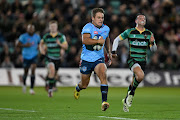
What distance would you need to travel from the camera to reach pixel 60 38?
15.6 meters

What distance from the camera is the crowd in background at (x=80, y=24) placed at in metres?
22.1

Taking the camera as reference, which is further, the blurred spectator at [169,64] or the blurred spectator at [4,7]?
the blurred spectator at [4,7]

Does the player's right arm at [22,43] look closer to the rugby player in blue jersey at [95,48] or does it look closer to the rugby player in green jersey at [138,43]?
the rugby player in green jersey at [138,43]

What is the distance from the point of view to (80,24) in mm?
22578

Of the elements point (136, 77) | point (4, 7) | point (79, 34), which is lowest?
point (136, 77)

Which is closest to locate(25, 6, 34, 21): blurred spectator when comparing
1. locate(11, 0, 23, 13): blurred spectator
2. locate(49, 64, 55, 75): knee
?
locate(11, 0, 23, 13): blurred spectator

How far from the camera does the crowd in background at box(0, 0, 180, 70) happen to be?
22094 millimetres

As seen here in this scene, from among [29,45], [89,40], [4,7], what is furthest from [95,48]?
[4,7]

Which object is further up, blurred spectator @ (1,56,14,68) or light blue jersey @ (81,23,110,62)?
light blue jersey @ (81,23,110,62)

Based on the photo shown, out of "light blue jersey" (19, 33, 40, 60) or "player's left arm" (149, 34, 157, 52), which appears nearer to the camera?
"player's left arm" (149, 34, 157, 52)

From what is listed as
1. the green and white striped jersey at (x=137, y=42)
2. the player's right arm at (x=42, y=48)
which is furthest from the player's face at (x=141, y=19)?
the player's right arm at (x=42, y=48)

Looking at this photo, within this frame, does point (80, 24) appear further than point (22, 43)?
Yes

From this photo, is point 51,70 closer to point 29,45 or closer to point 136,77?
point 29,45

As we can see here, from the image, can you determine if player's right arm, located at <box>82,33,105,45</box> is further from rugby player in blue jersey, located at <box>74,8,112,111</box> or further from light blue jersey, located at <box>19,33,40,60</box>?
light blue jersey, located at <box>19,33,40,60</box>
